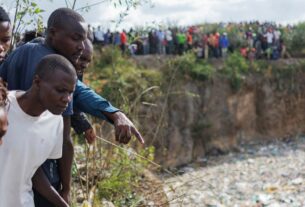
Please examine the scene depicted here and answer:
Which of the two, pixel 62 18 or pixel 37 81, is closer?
pixel 37 81

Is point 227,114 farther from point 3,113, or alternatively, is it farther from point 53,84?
point 3,113

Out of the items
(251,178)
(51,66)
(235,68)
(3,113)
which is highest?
(51,66)

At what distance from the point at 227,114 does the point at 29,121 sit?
630 inches

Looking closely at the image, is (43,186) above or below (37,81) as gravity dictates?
below

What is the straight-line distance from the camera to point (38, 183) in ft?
6.80

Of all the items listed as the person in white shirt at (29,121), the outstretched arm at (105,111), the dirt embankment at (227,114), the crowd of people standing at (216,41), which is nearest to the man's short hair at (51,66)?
the person in white shirt at (29,121)

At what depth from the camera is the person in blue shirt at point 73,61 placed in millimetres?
2086

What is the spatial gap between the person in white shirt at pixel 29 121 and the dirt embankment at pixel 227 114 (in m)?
12.5

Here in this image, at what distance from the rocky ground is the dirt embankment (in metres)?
0.57

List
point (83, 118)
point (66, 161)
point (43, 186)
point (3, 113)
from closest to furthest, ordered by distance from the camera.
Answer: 1. point (3, 113)
2. point (43, 186)
3. point (66, 161)
4. point (83, 118)

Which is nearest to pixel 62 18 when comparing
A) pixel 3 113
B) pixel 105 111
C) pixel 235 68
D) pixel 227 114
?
pixel 105 111

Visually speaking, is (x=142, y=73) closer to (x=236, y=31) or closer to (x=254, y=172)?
(x=254, y=172)

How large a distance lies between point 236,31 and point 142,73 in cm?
623

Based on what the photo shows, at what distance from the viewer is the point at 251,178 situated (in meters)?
12.4
